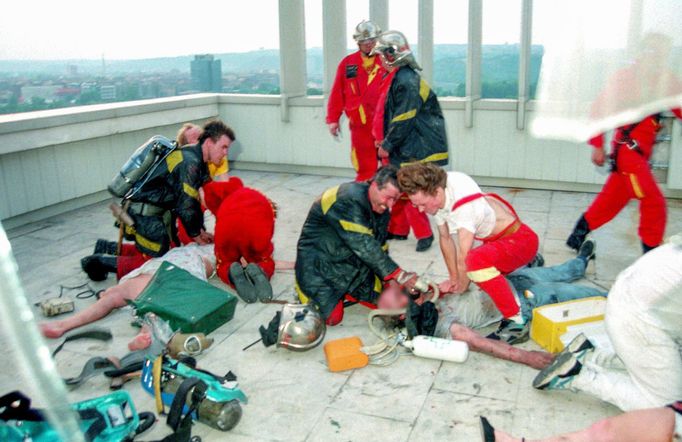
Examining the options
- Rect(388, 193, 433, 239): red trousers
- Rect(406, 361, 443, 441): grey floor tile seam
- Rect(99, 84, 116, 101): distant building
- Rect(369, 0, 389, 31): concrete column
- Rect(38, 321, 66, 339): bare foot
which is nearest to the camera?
Rect(406, 361, 443, 441): grey floor tile seam

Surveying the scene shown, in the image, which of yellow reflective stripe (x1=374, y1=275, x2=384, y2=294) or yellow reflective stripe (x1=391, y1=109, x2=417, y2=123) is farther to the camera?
yellow reflective stripe (x1=391, y1=109, x2=417, y2=123)

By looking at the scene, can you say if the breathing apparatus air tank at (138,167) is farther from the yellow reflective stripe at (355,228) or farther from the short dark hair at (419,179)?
the short dark hair at (419,179)

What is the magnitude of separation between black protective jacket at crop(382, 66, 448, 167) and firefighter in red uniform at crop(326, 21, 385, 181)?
595 millimetres

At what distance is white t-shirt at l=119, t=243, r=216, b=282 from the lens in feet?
14.7

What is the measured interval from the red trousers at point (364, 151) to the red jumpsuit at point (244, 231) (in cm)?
163

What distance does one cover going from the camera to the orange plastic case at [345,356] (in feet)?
11.8

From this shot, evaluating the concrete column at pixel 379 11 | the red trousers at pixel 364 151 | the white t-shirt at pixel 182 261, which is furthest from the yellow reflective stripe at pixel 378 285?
the concrete column at pixel 379 11

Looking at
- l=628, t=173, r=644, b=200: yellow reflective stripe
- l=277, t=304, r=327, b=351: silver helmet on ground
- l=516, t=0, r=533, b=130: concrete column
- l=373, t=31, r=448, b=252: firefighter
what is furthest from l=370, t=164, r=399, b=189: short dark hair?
l=516, t=0, r=533, b=130: concrete column

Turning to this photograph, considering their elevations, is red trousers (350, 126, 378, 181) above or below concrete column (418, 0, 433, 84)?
below

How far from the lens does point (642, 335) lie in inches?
109

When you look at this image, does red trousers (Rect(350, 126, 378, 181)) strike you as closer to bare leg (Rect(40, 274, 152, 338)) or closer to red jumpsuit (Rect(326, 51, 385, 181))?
red jumpsuit (Rect(326, 51, 385, 181))

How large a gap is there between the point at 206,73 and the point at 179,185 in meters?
4.96

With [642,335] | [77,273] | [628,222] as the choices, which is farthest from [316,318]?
[628,222]

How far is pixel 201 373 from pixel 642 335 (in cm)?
205
